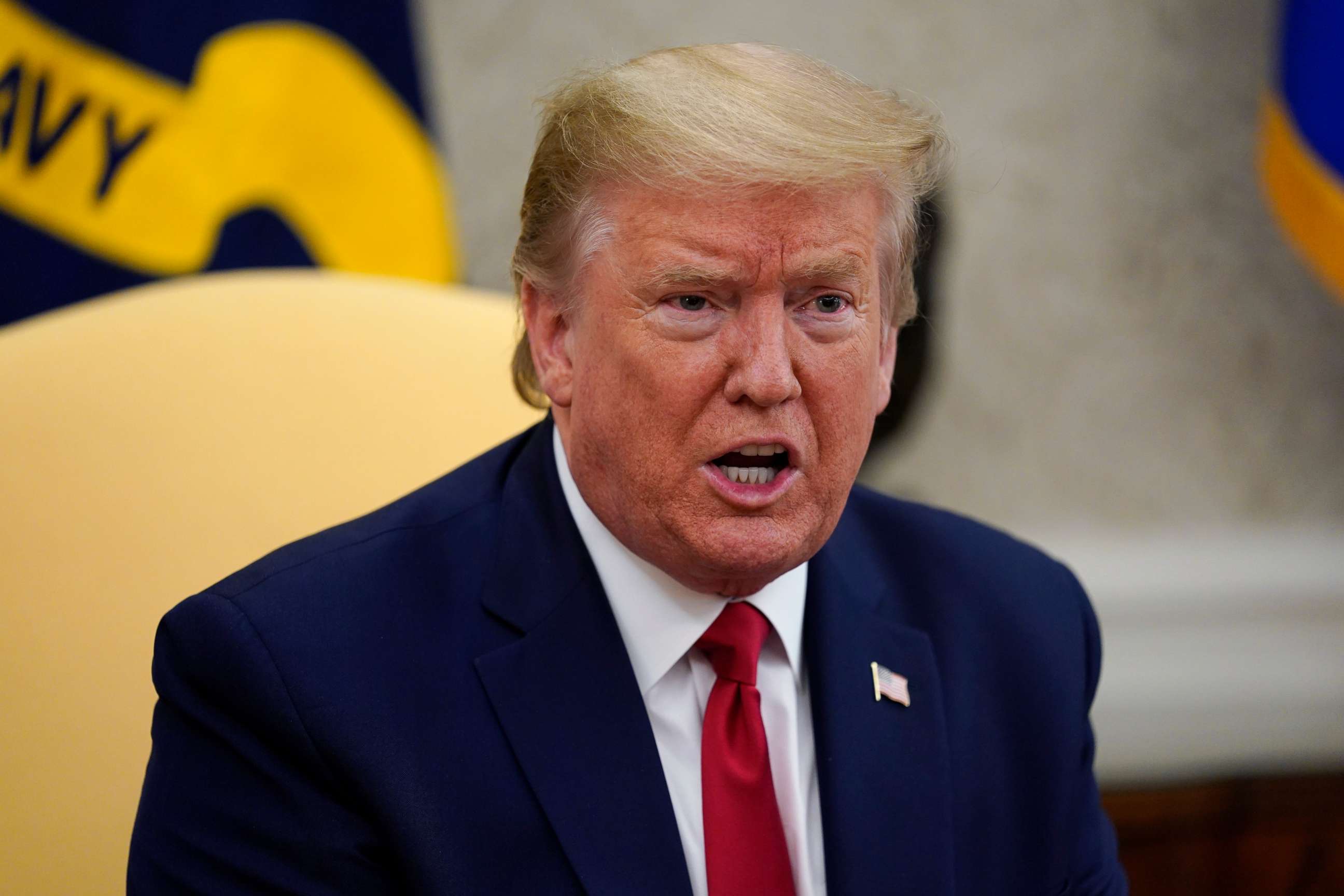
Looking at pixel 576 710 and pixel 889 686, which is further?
pixel 889 686

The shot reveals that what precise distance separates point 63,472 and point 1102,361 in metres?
1.96

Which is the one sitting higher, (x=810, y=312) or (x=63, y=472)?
(x=810, y=312)

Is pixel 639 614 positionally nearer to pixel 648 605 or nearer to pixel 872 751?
pixel 648 605

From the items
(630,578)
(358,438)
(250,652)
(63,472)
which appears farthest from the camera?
(358,438)

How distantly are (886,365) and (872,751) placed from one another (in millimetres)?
354

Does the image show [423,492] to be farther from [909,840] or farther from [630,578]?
[909,840]

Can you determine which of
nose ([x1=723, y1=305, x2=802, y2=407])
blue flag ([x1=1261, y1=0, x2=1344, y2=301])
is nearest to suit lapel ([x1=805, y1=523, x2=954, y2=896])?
nose ([x1=723, y1=305, x2=802, y2=407])

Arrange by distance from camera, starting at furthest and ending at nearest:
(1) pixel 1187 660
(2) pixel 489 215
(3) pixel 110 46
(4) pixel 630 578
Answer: (1) pixel 1187 660 → (2) pixel 489 215 → (3) pixel 110 46 → (4) pixel 630 578

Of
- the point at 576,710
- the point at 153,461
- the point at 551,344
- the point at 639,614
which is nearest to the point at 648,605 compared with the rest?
the point at 639,614

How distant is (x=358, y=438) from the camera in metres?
1.48

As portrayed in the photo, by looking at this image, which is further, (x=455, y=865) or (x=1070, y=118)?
(x=1070, y=118)

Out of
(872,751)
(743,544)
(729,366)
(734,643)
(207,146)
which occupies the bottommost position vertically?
(872,751)

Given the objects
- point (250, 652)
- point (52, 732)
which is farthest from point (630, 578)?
point (52, 732)

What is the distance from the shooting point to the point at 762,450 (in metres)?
1.08
